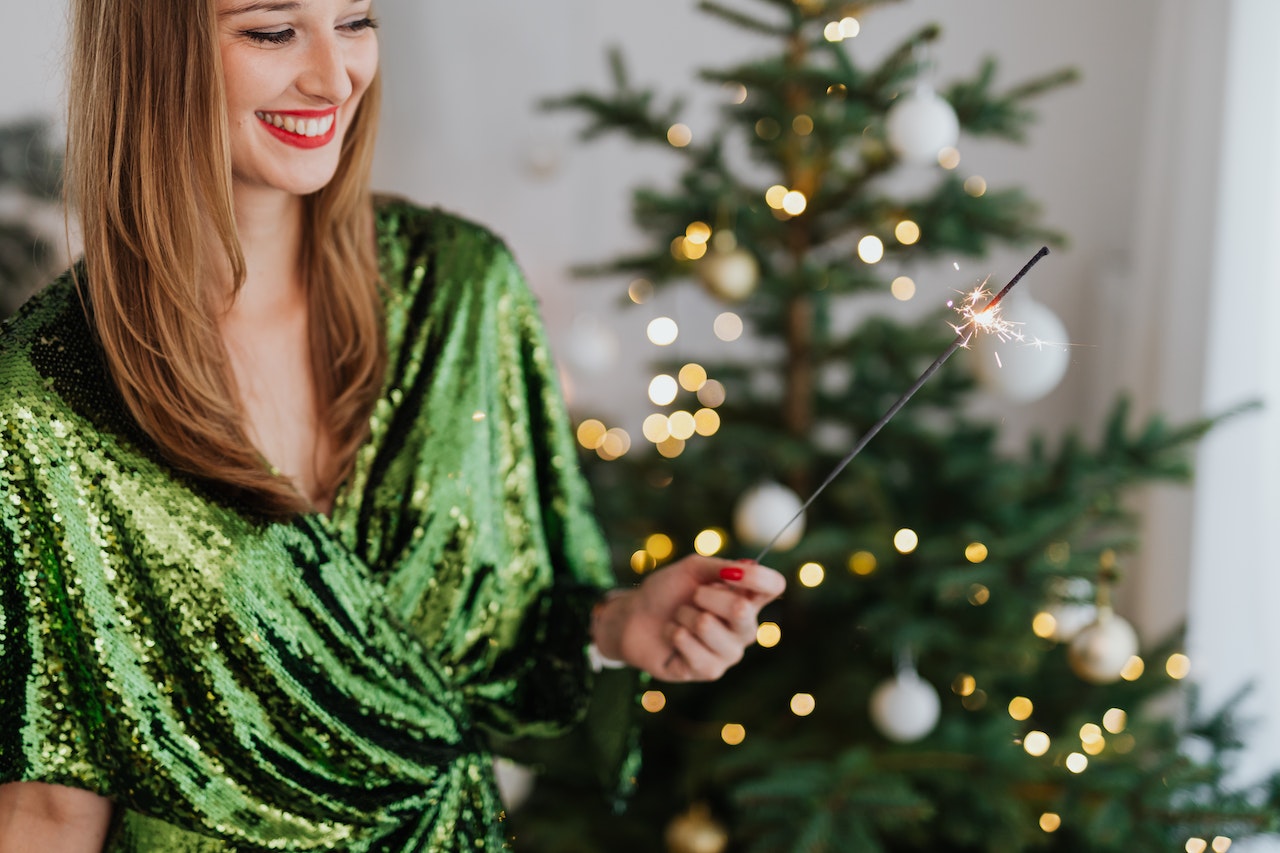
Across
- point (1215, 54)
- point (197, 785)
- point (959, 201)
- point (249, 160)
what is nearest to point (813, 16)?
point (959, 201)

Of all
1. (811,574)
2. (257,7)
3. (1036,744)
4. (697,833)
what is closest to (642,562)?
(811,574)

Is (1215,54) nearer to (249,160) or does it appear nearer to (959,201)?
(959,201)

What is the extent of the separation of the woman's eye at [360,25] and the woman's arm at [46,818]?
0.62 m

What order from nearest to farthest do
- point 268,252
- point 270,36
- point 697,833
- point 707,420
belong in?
point 270,36 < point 268,252 < point 697,833 < point 707,420

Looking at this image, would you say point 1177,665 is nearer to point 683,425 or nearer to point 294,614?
point 683,425

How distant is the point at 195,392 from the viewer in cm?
80

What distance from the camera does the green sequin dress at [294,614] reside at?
30.3 inches

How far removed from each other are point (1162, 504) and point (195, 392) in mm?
1635

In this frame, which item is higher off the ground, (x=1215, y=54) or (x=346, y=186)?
(x=1215, y=54)

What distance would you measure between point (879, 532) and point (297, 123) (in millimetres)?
1024

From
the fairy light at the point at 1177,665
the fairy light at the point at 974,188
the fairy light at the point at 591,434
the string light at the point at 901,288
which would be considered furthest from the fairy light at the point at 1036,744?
the fairy light at the point at 591,434

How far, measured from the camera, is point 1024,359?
1.27 meters

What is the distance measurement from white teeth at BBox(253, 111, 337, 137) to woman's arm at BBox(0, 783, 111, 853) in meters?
0.53

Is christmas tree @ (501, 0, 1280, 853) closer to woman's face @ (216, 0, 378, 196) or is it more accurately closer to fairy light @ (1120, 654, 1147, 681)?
fairy light @ (1120, 654, 1147, 681)
